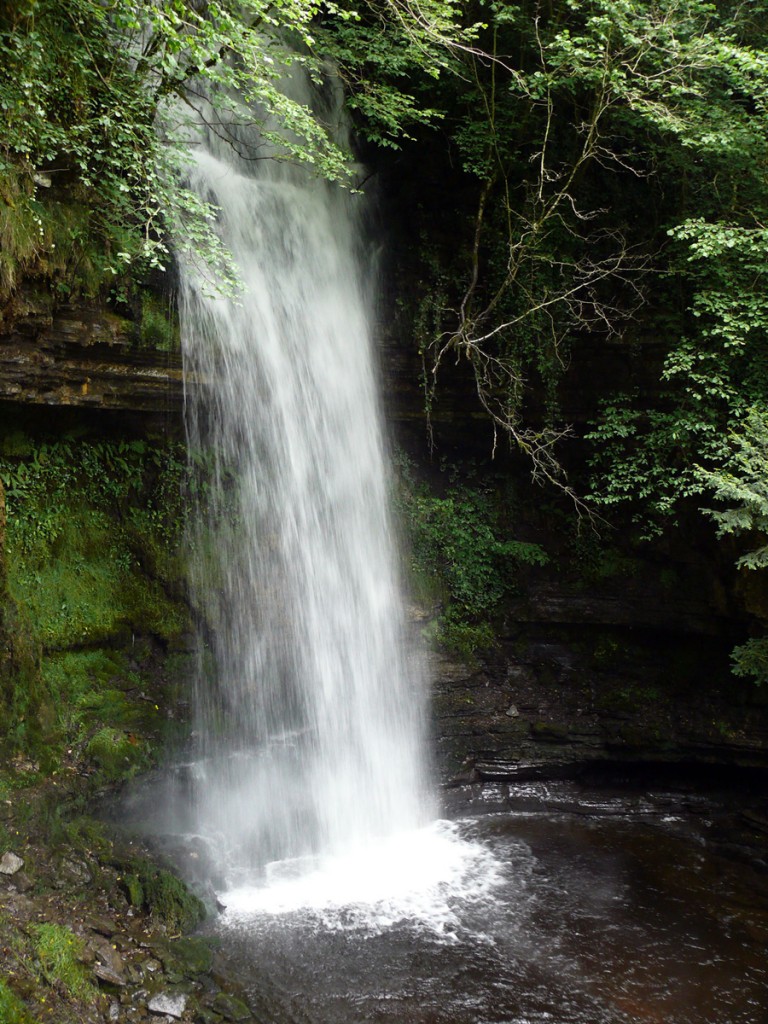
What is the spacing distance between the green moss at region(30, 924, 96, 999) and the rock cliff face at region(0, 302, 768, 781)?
17.8 ft

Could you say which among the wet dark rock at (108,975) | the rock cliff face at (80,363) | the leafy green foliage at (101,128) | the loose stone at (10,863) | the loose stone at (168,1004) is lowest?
the loose stone at (168,1004)

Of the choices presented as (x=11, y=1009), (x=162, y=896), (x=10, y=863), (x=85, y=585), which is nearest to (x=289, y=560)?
(x=85, y=585)

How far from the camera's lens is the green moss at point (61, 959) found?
15.5 feet

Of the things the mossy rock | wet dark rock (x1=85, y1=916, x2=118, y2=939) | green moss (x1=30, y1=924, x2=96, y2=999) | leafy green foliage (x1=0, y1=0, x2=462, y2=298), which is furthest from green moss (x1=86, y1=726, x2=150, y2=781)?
leafy green foliage (x1=0, y1=0, x2=462, y2=298)

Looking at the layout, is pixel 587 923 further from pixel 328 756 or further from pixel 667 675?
pixel 667 675

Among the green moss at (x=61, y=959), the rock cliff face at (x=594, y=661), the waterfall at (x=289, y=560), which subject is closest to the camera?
the green moss at (x=61, y=959)

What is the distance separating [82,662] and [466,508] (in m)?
5.91

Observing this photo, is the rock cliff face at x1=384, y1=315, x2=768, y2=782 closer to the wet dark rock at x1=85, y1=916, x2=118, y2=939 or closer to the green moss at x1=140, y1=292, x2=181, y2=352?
the green moss at x1=140, y1=292, x2=181, y2=352

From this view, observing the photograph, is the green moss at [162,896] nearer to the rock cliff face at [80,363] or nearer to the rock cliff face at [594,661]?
the rock cliff face at [594,661]

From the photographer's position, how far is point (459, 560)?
10.7 m

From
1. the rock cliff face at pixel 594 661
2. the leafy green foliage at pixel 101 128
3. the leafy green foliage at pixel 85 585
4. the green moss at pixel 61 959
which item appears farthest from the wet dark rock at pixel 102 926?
the leafy green foliage at pixel 101 128

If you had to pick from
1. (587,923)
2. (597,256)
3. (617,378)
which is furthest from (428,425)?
(587,923)

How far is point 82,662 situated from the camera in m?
7.88

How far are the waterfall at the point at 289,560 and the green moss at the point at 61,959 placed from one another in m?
2.76
